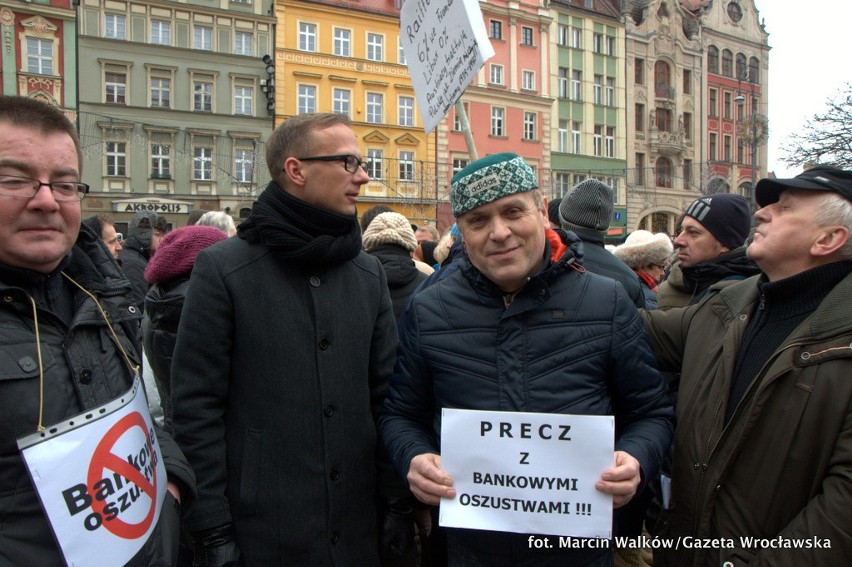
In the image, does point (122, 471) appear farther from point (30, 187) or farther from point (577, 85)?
point (577, 85)

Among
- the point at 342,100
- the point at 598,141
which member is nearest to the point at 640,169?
the point at 598,141

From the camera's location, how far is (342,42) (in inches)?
1208

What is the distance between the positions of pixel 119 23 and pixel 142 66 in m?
2.00

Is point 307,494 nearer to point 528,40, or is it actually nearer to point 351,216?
point 351,216

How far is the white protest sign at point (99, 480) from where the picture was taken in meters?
1.41

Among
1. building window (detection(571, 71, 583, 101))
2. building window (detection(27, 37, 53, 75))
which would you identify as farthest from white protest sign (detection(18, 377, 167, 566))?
building window (detection(571, 71, 583, 101))

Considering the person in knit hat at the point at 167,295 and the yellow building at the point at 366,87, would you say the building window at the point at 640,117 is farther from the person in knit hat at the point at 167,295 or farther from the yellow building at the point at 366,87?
the person in knit hat at the point at 167,295

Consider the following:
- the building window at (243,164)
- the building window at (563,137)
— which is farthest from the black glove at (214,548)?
the building window at (563,137)

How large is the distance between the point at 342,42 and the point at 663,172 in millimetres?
21912

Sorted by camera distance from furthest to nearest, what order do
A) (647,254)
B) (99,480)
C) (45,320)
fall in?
1. (647,254)
2. (45,320)
3. (99,480)

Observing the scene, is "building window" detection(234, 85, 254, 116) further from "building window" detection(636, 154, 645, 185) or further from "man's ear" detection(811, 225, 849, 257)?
"man's ear" detection(811, 225, 849, 257)

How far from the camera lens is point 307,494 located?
2.19 metres

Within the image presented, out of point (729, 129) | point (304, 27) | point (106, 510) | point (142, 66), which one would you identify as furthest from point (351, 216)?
point (729, 129)

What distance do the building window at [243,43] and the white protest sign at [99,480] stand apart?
29.9 meters
